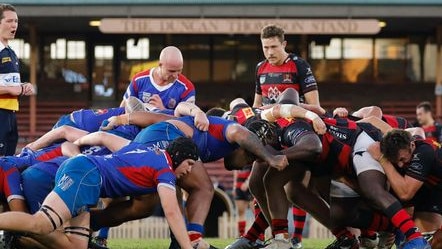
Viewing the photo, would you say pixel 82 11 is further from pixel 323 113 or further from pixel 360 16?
pixel 323 113

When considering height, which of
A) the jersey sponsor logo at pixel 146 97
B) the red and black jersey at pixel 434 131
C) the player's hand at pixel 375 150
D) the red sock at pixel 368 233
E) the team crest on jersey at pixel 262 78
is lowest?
the red sock at pixel 368 233

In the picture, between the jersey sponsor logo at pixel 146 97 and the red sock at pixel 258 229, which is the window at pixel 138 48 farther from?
the red sock at pixel 258 229

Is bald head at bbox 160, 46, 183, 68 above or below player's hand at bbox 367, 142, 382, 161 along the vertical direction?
above

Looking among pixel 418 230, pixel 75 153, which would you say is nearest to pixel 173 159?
pixel 75 153

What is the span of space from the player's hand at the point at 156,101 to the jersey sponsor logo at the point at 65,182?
8.51 feet

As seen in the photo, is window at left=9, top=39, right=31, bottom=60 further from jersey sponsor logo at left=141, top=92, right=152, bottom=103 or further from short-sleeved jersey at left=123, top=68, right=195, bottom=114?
jersey sponsor logo at left=141, top=92, right=152, bottom=103

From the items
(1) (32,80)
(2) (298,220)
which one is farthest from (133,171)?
(1) (32,80)

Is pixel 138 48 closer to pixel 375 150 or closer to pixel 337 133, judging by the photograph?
pixel 337 133

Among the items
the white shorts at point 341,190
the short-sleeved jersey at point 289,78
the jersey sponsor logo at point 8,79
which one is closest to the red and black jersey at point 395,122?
the short-sleeved jersey at point 289,78

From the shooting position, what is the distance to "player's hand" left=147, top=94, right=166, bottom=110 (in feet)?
37.2

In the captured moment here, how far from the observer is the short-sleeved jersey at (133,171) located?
894cm

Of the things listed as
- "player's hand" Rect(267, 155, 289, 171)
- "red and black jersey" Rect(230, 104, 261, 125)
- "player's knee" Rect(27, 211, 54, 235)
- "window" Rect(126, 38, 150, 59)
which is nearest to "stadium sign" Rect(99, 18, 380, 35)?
"window" Rect(126, 38, 150, 59)

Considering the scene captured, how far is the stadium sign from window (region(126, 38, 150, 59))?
16.9ft

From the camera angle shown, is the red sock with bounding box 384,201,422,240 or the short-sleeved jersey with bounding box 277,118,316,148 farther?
the short-sleeved jersey with bounding box 277,118,316,148
